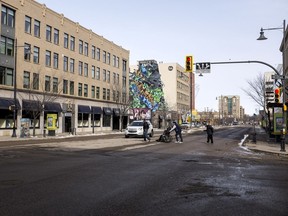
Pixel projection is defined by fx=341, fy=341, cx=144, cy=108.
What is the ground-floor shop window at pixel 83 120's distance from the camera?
177ft

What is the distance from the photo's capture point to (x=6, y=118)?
39.1 meters

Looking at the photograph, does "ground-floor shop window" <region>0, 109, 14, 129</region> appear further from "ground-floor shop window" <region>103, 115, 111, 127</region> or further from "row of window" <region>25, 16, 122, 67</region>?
"ground-floor shop window" <region>103, 115, 111, 127</region>

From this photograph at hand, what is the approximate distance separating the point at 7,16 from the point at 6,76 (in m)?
6.84

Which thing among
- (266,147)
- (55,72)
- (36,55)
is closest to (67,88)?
(55,72)

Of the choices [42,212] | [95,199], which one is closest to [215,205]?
[95,199]

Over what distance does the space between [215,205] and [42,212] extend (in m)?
3.42

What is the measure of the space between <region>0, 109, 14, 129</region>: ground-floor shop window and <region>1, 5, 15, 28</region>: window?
9982 millimetres

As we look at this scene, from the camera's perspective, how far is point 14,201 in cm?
707

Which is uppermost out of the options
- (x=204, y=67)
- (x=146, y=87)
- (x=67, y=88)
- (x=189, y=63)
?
(x=146, y=87)

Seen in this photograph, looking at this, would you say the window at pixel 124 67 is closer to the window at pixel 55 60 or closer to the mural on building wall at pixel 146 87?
the window at pixel 55 60

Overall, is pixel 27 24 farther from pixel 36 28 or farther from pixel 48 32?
pixel 48 32

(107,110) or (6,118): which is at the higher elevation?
(107,110)

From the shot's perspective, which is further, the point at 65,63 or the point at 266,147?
the point at 65,63

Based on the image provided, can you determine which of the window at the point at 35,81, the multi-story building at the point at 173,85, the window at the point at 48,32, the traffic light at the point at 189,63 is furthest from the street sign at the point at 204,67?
the multi-story building at the point at 173,85
